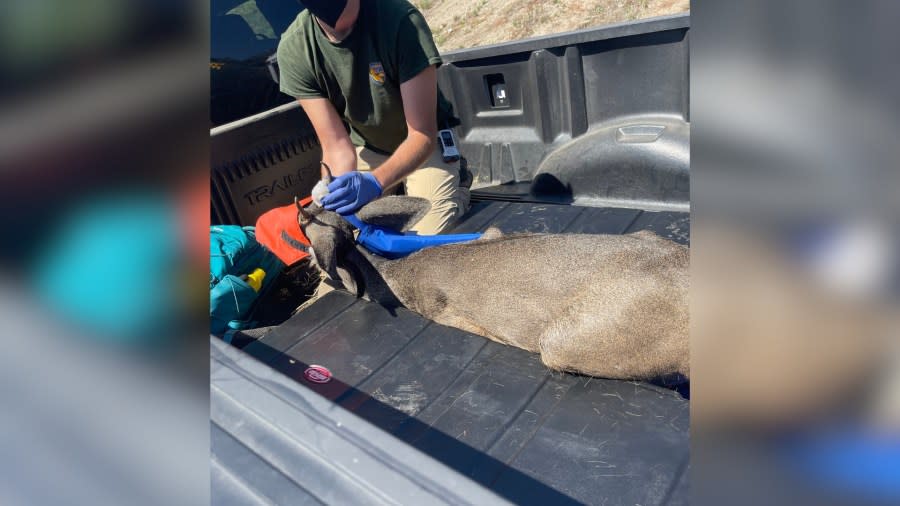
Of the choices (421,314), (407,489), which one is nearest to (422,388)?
(421,314)

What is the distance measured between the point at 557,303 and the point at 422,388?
940mm

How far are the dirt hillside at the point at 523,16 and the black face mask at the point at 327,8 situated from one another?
12867mm

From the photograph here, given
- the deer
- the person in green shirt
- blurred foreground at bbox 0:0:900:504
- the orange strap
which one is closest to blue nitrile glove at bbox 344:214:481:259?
the deer

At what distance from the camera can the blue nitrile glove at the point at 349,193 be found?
14.1 feet

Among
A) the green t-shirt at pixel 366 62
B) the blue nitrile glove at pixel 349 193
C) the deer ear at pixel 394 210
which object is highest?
the green t-shirt at pixel 366 62

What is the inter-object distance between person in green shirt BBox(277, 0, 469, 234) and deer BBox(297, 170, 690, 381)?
346 mm

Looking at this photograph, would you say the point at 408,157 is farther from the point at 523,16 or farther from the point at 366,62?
the point at 523,16

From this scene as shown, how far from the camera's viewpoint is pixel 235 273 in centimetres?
459

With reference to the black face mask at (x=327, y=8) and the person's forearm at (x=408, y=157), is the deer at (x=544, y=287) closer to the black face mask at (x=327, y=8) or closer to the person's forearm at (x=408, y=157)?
the person's forearm at (x=408, y=157)

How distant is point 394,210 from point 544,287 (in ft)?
4.65
